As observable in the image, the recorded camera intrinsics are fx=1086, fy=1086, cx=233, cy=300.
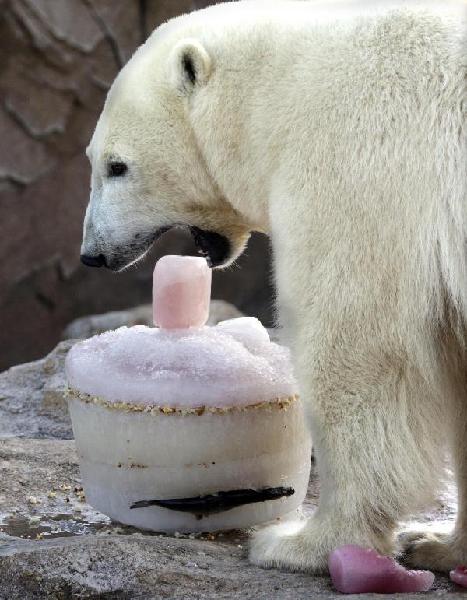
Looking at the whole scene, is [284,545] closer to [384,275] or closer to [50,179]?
[384,275]

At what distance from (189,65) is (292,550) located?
1108 mm

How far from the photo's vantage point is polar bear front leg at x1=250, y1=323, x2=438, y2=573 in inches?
85.7

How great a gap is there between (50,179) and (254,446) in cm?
517

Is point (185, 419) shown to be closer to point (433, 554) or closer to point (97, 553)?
point (97, 553)

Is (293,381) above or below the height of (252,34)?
below

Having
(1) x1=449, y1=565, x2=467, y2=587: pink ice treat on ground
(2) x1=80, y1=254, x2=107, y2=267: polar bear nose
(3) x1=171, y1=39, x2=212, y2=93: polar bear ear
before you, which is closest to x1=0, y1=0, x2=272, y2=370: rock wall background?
(2) x1=80, y1=254, x2=107, y2=267: polar bear nose

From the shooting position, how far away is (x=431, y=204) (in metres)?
2.11

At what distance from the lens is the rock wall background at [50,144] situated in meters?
7.06

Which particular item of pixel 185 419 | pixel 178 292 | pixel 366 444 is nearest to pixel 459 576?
pixel 366 444

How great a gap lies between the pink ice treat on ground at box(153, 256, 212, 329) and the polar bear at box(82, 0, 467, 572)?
0.24 m

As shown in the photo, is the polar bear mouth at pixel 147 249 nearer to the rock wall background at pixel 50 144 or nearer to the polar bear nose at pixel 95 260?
the polar bear nose at pixel 95 260

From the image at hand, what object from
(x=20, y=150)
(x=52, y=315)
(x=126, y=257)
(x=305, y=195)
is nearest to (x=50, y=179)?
(x=20, y=150)

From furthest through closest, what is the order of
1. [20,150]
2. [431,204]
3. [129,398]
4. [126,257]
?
1. [20,150]
2. [126,257]
3. [129,398]
4. [431,204]

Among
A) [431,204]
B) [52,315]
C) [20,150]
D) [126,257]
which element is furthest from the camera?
[52,315]
